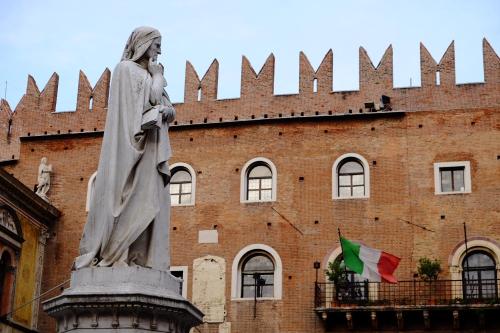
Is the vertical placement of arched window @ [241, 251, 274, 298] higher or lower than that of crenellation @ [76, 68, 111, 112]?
lower

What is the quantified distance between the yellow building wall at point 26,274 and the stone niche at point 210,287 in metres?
4.35

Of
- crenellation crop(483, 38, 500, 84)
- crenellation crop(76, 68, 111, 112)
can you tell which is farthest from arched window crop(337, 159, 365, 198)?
crenellation crop(76, 68, 111, 112)

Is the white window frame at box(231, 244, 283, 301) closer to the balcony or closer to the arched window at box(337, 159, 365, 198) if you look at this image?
the balcony

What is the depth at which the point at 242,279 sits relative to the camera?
79.1 ft

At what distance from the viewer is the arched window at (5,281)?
23.0 metres

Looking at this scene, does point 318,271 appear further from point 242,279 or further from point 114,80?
point 114,80

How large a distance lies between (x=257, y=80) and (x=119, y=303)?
65.9ft

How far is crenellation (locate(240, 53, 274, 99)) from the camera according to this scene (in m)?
25.6

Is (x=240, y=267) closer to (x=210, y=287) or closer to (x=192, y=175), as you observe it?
(x=210, y=287)

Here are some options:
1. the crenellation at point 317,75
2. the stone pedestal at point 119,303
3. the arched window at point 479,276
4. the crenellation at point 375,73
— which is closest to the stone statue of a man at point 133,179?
the stone pedestal at point 119,303

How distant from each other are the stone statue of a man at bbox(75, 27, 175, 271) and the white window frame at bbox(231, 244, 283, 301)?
17194 millimetres

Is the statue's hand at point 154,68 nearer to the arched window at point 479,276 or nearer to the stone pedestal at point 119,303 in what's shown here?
the stone pedestal at point 119,303

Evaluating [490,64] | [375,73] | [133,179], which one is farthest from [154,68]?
[490,64]

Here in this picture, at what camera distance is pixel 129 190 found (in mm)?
→ 6535
